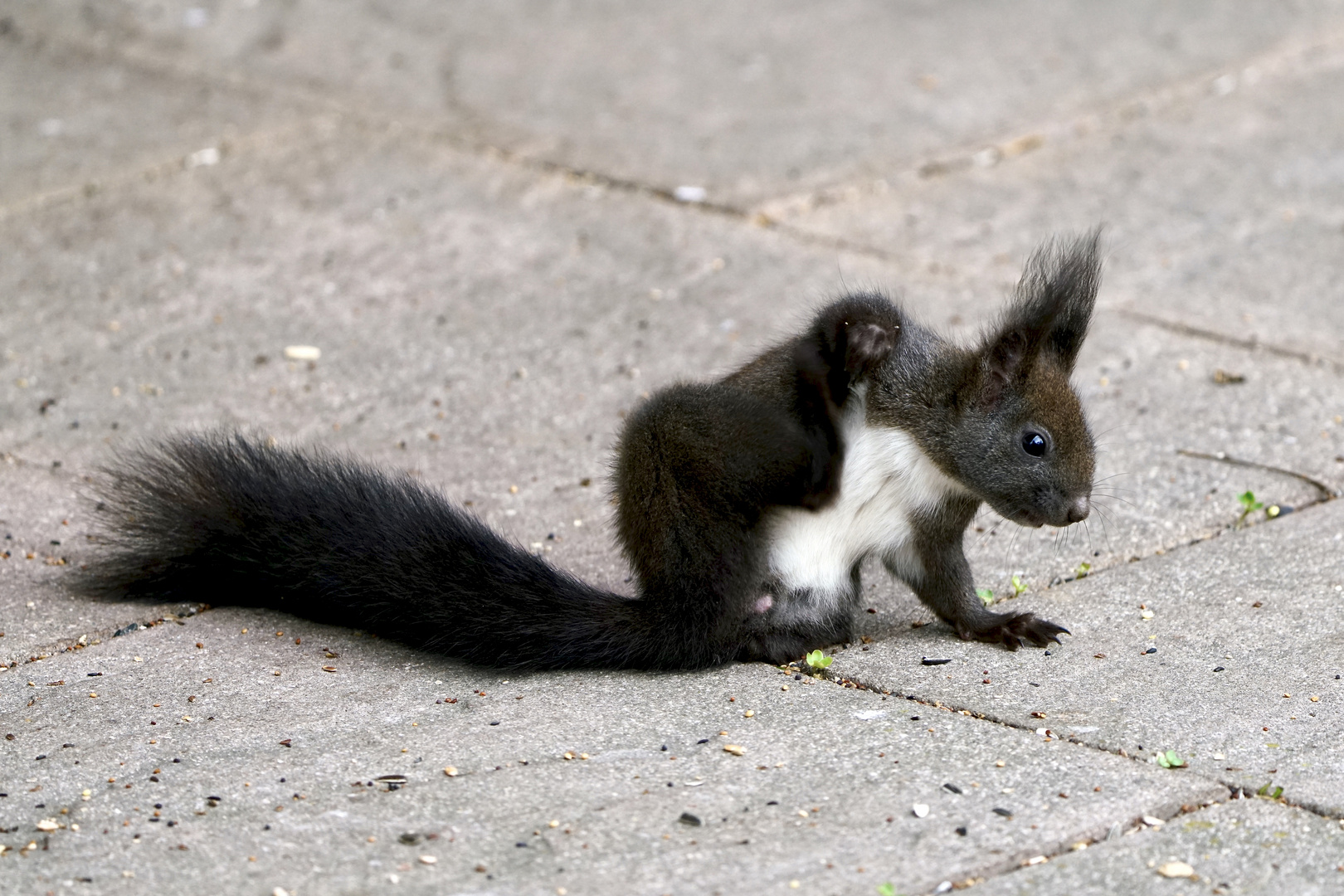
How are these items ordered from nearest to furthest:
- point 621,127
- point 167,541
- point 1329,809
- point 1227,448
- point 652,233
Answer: point 1329,809 → point 167,541 → point 1227,448 → point 652,233 → point 621,127

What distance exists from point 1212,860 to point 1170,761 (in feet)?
1.10

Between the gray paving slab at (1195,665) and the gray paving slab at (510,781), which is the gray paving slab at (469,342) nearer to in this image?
the gray paving slab at (1195,665)

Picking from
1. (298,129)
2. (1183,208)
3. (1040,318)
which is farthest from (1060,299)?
(298,129)

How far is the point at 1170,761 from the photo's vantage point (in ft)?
9.45

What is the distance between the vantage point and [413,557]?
11.1 feet

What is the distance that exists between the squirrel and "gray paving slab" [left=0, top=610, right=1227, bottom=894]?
0.40ft

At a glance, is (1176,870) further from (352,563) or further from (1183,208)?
(1183,208)

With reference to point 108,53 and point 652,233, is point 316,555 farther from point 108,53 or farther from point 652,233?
point 108,53

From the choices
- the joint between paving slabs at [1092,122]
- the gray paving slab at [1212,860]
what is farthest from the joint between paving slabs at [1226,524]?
the joint between paving slabs at [1092,122]

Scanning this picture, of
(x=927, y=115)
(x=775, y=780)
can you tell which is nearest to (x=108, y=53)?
(x=927, y=115)

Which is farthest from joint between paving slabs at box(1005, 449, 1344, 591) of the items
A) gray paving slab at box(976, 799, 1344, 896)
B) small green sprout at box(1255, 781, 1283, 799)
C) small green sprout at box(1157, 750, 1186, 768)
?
gray paving slab at box(976, 799, 1344, 896)

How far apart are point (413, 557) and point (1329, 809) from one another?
1.80m

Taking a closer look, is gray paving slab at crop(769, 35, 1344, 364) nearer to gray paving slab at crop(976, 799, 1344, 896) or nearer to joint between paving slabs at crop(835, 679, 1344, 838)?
joint between paving slabs at crop(835, 679, 1344, 838)

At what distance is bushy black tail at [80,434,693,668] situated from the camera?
332 cm
